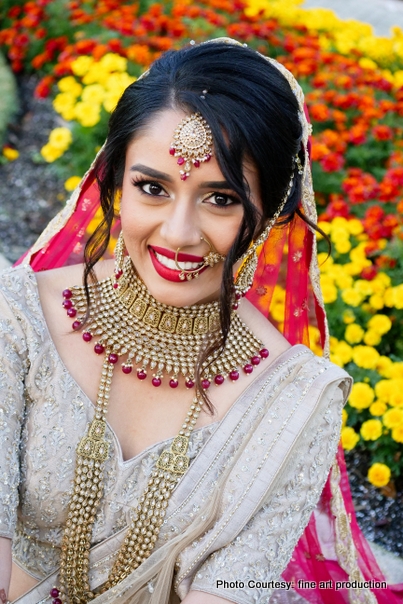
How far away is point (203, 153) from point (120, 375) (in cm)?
72

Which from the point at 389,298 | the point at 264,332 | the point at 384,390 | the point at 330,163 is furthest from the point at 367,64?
the point at 264,332

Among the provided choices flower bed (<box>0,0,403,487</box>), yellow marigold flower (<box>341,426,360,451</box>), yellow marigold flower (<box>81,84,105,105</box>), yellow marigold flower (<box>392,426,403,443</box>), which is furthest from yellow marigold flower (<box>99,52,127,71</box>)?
yellow marigold flower (<box>392,426,403,443</box>)

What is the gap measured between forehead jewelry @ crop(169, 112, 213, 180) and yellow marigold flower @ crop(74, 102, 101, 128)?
2653mm

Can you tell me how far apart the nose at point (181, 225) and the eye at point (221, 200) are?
0.05m

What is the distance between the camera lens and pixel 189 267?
2.03m

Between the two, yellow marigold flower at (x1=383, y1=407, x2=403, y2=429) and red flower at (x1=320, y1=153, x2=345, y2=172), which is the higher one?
red flower at (x1=320, y1=153, x2=345, y2=172)

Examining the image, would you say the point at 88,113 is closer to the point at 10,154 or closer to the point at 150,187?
the point at 10,154

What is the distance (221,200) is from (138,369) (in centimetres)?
59

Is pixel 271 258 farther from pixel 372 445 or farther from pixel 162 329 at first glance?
pixel 372 445

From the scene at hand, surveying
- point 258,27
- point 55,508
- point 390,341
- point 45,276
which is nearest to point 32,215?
point 258,27

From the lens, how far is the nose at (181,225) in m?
1.95

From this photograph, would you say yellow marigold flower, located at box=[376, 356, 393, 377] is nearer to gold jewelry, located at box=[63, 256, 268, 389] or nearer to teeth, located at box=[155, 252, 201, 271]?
gold jewelry, located at box=[63, 256, 268, 389]

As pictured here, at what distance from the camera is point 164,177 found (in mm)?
1966

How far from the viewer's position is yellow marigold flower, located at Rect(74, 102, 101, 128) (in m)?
4.48
